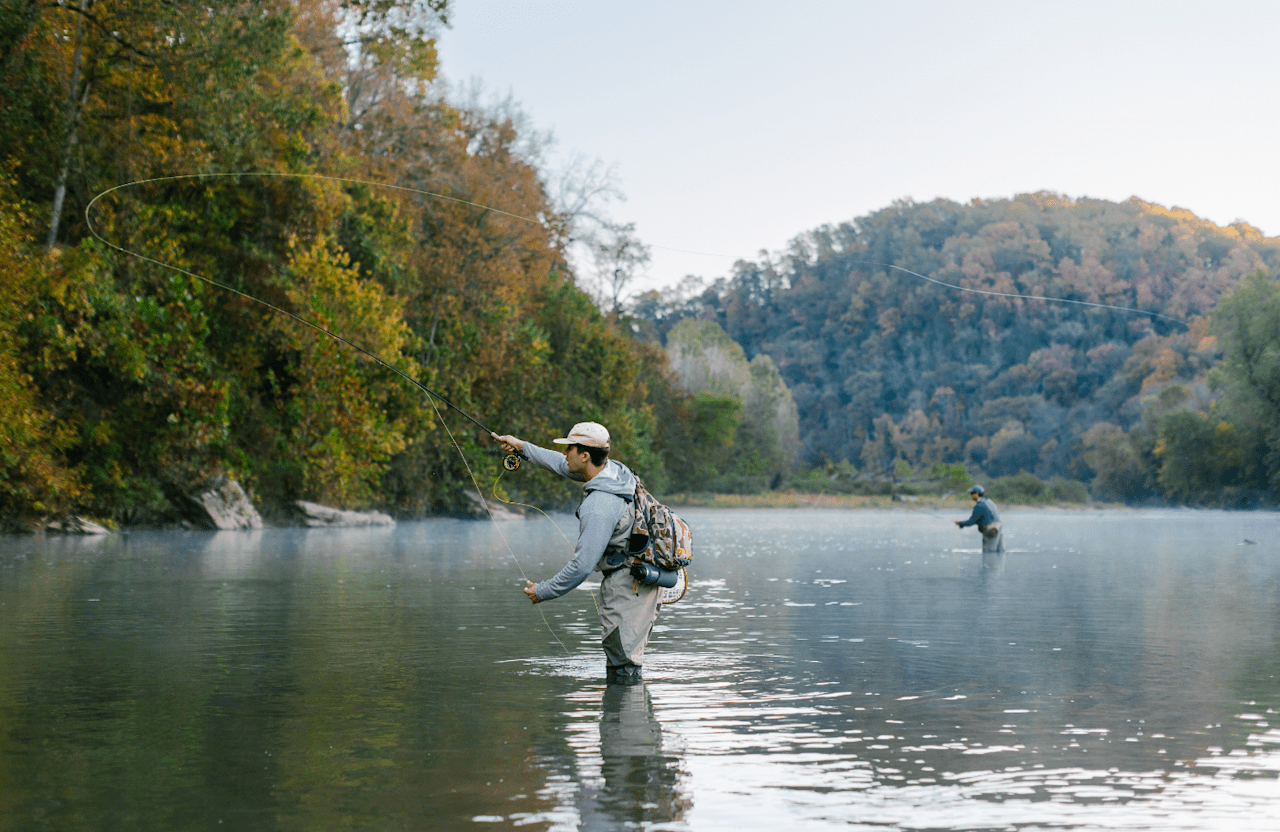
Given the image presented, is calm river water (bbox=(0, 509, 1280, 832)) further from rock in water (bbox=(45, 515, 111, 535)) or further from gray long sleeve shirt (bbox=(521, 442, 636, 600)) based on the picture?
rock in water (bbox=(45, 515, 111, 535))

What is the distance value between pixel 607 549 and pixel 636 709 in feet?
4.41

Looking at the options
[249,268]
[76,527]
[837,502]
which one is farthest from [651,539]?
[837,502]

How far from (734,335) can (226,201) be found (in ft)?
346

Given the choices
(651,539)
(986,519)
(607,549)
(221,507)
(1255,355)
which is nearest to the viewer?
(651,539)

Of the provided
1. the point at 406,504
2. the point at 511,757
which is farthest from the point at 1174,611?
the point at 406,504

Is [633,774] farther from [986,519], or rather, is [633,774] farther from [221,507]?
[221,507]

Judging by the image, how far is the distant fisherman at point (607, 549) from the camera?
886cm

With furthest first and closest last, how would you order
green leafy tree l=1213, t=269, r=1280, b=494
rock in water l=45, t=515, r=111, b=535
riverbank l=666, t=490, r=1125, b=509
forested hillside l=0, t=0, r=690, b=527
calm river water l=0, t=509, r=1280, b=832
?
riverbank l=666, t=490, r=1125, b=509 → green leafy tree l=1213, t=269, r=1280, b=494 → rock in water l=45, t=515, r=111, b=535 → forested hillside l=0, t=0, r=690, b=527 → calm river water l=0, t=509, r=1280, b=832

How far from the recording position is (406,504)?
47188 mm

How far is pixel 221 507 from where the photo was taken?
34.8m

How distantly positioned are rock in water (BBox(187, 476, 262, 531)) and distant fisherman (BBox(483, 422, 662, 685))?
87.6ft

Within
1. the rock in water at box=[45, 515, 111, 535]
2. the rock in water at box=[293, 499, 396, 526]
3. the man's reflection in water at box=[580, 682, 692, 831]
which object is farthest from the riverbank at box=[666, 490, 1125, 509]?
the man's reflection in water at box=[580, 682, 692, 831]

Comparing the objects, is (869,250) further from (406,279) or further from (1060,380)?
(406,279)

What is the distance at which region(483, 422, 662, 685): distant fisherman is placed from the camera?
349 inches
